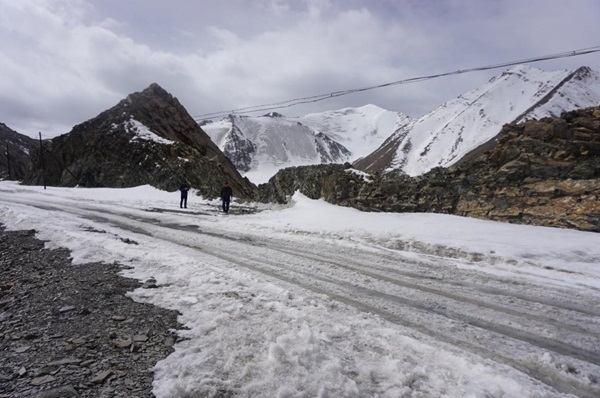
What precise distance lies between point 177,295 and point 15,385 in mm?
2368

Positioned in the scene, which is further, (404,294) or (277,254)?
(277,254)

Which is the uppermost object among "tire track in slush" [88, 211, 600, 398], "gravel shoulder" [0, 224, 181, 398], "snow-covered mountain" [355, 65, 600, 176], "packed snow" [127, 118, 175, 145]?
"snow-covered mountain" [355, 65, 600, 176]

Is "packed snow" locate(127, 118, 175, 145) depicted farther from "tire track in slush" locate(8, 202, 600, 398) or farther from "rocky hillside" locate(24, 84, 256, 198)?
"tire track in slush" locate(8, 202, 600, 398)

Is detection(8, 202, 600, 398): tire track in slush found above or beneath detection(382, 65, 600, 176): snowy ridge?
beneath

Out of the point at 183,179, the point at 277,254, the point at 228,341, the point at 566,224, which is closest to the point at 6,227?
the point at 277,254

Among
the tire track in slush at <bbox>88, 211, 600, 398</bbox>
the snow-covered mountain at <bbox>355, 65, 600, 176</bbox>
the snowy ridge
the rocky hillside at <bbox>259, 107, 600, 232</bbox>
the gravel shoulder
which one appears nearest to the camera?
the gravel shoulder

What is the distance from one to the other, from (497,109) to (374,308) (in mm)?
195492

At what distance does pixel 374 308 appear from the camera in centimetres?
512

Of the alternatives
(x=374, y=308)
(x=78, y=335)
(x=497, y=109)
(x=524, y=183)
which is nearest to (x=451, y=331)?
(x=374, y=308)

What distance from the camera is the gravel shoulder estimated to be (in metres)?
3.01

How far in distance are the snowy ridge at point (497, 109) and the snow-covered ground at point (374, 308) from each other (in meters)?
138

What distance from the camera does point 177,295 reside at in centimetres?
525

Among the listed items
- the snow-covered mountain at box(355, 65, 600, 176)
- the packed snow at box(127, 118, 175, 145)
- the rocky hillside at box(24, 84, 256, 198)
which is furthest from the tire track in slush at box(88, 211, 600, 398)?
the snow-covered mountain at box(355, 65, 600, 176)

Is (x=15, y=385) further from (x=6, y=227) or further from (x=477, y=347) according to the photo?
(x=6, y=227)
